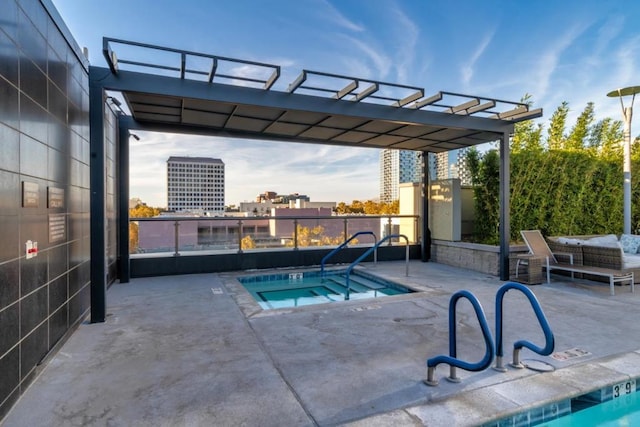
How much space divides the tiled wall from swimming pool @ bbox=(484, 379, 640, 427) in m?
3.28

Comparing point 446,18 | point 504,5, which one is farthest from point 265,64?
point 504,5

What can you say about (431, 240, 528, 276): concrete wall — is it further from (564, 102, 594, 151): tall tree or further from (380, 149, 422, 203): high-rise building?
(380, 149, 422, 203): high-rise building

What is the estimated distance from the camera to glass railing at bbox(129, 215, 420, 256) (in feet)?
23.4

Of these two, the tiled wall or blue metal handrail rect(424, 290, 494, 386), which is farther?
blue metal handrail rect(424, 290, 494, 386)

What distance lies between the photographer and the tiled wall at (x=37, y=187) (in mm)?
2338

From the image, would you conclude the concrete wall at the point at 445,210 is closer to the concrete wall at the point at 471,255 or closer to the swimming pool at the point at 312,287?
the concrete wall at the point at 471,255

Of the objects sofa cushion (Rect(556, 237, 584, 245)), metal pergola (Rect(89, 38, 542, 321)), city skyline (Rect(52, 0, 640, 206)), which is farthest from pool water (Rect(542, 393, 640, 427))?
city skyline (Rect(52, 0, 640, 206))

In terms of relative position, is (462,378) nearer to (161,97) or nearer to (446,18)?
(161,97)

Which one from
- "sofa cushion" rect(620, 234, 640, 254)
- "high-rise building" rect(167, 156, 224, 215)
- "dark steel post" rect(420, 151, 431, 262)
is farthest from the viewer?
"high-rise building" rect(167, 156, 224, 215)

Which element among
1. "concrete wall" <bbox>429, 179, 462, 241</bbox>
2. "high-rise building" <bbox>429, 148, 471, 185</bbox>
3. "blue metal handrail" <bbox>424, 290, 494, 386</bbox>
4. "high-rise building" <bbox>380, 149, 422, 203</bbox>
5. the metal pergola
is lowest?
"blue metal handrail" <bbox>424, 290, 494, 386</bbox>

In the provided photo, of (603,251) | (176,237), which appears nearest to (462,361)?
(603,251)

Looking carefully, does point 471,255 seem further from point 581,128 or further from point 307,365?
point 307,365

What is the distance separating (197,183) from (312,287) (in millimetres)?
58888

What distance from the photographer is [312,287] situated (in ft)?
22.8
